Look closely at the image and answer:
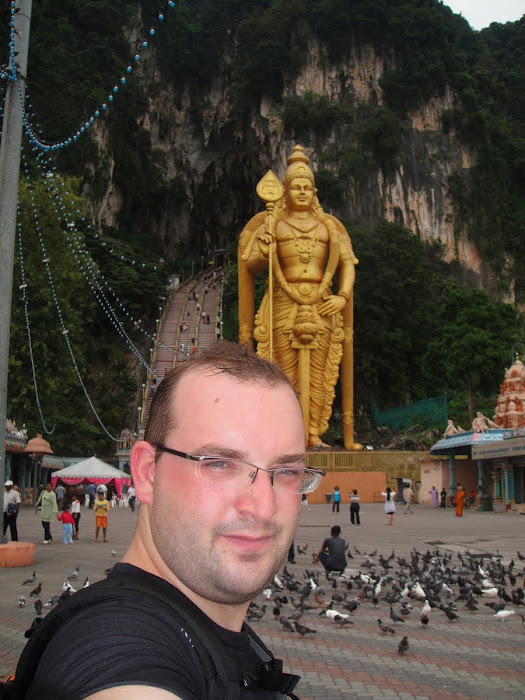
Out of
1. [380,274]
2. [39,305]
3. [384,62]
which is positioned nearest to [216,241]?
[384,62]

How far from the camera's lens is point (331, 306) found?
2336 centimetres

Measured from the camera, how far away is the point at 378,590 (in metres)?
6.95

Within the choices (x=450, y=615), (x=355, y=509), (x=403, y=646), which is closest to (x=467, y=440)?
(x=355, y=509)

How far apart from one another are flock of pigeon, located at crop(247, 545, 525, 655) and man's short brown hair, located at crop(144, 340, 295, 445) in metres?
4.51

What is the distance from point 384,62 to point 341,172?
923 cm

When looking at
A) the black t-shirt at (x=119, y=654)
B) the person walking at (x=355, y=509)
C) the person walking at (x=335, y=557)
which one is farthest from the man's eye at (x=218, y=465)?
the person walking at (x=355, y=509)

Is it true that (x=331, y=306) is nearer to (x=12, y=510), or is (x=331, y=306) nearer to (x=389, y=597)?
(x=12, y=510)

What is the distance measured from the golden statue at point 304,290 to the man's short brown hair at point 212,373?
2161 cm

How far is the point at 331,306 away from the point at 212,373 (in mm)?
22125

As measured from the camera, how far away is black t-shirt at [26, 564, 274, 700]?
3.25 ft

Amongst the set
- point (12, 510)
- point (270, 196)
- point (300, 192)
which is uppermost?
point (300, 192)

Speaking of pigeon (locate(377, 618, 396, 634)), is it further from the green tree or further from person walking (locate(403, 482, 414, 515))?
the green tree

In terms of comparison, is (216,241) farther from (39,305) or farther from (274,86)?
(39,305)

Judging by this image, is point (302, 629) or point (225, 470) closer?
point (225, 470)
